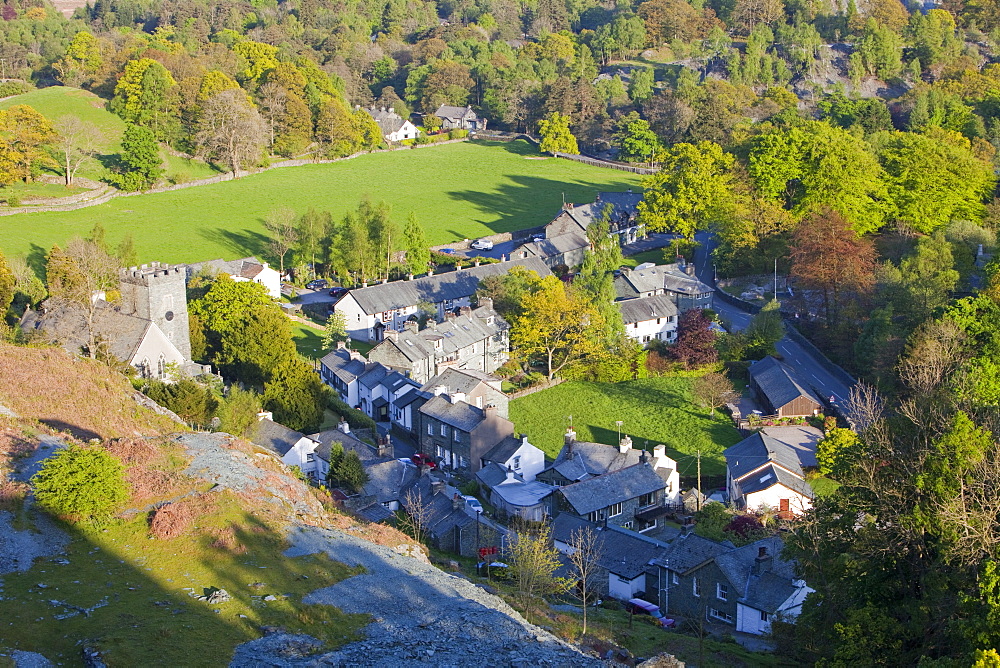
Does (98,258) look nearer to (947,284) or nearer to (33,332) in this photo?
(33,332)

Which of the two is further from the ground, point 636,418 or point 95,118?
point 95,118

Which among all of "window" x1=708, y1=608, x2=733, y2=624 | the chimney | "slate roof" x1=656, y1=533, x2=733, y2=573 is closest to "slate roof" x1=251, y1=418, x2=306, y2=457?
"slate roof" x1=656, y1=533, x2=733, y2=573

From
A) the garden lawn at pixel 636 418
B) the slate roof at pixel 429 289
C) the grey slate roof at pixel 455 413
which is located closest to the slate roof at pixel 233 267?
the slate roof at pixel 429 289

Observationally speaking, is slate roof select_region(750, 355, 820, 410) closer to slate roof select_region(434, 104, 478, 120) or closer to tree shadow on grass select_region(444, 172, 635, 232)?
tree shadow on grass select_region(444, 172, 635, 232)

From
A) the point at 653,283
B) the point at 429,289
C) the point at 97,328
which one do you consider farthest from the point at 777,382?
the point at 97,328

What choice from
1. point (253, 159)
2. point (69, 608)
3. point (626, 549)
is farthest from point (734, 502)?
point (253, 159)

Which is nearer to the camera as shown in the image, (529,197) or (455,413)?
(455,413)

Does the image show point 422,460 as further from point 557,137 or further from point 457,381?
point 557,137
